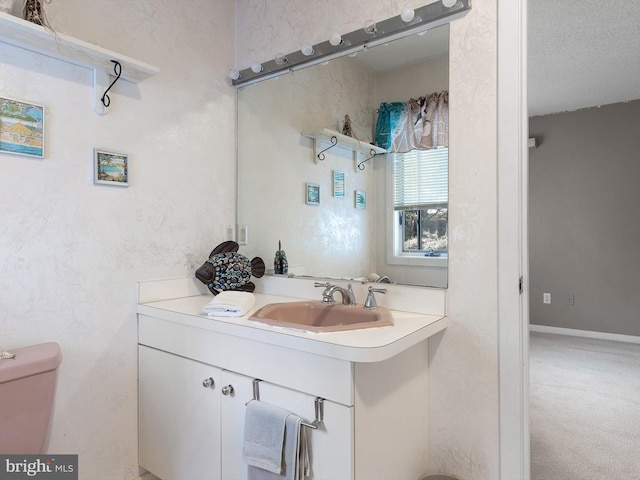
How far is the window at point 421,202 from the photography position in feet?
5.21

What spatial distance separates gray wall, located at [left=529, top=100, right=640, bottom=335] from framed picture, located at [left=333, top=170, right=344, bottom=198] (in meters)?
3.65

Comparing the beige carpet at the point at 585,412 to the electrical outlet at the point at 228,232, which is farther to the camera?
the electrical outlet at the point at 228,232

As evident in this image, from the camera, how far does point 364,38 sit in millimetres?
1744

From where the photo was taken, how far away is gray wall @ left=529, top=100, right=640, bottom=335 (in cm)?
411

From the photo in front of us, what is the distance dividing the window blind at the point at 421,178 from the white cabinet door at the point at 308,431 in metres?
0.90

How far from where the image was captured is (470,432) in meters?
1.50

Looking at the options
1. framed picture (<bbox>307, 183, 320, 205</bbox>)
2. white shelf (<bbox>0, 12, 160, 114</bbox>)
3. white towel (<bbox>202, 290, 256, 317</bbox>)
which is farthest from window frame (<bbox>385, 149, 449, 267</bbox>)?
white shelf (<bbox>0, 12, 160, 114</bbox>)

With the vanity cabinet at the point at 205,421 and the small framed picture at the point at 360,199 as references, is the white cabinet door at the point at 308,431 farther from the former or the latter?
the small framed picture at the point at 360,199

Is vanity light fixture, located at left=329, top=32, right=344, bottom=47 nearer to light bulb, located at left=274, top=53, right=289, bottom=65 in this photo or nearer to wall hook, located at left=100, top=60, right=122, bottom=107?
light bulb, located at left=274, top=53, right=289, bottom=65

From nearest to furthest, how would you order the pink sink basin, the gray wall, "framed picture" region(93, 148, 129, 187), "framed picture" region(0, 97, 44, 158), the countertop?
the countertop, "framed picture" region(0, 97, 44, 158), the pink sink basin, "framed picture" region(93, 148, 129, 187), the gray wall

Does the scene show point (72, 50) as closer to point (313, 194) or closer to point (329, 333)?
point (313, 194)

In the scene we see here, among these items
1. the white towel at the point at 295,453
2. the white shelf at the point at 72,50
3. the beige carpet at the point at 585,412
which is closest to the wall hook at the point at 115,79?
the white shelf at the point at 72,50

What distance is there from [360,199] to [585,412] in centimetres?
212

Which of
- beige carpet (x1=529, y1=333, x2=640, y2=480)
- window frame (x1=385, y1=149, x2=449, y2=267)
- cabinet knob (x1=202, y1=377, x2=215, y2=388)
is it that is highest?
window frame (x1=385, y1=149, x2=449, y2=267)
